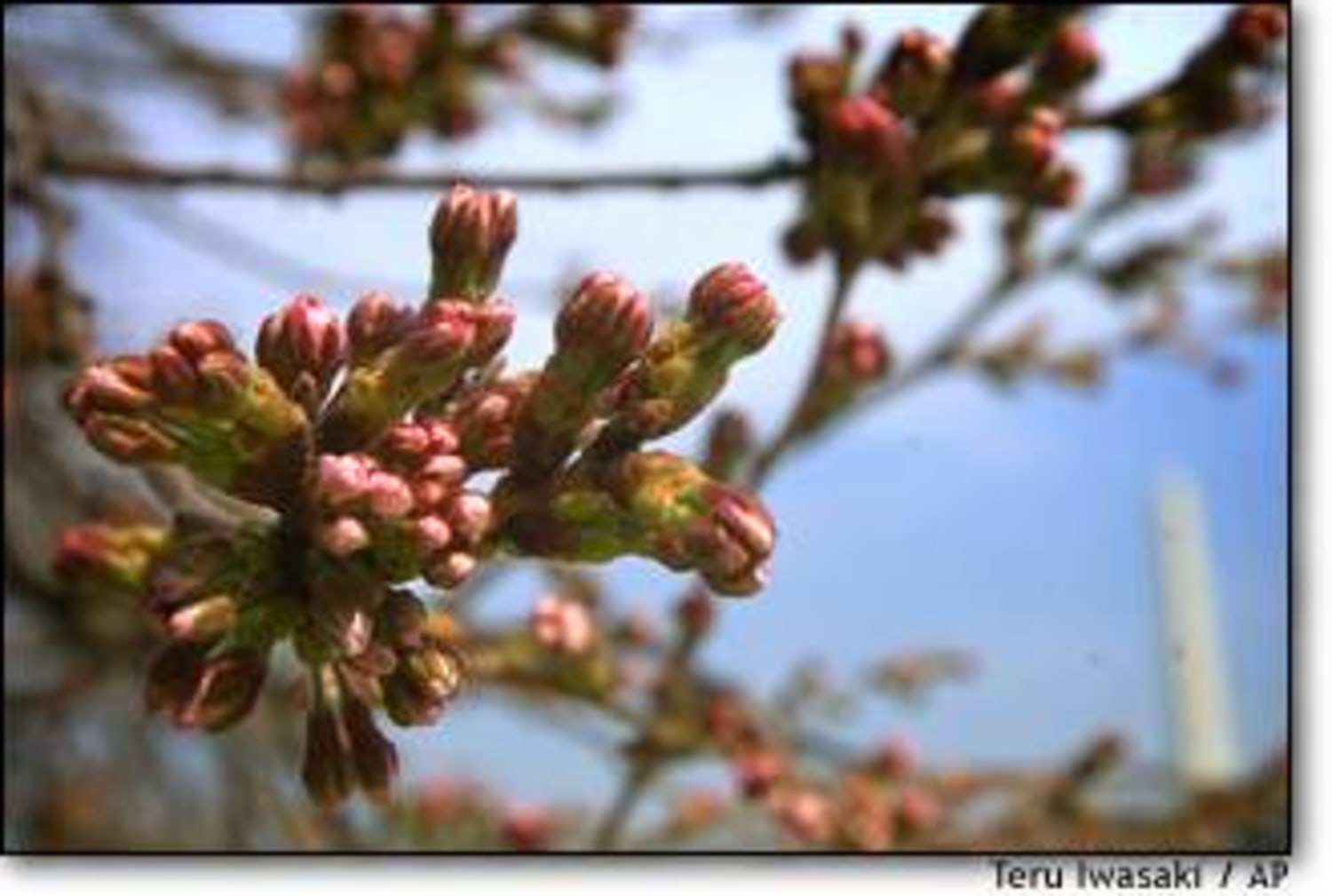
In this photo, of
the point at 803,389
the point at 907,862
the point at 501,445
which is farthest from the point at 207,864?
the point at 501,445

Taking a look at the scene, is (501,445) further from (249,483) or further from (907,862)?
(907,862)

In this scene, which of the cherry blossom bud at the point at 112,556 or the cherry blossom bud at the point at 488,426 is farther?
the cherry blossom bud at the point at 112,556

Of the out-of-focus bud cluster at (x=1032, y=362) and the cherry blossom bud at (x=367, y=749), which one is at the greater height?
the out-of-focus bud cluster at (x=1032, y=362)

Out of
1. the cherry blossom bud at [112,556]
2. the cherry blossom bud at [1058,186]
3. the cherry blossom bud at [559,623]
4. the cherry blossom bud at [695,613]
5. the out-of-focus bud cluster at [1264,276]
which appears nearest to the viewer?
the cherry blossom bud at [112,556]

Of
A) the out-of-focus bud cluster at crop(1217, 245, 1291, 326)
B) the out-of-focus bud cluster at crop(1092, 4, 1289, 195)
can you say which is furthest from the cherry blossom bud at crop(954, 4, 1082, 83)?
the out-of-focus bud cluster at crop(1217, 245, 1291, 326)

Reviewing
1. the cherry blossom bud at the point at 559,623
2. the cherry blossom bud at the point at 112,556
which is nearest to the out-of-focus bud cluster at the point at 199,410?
the cherry blossom bud at the point at 112,556

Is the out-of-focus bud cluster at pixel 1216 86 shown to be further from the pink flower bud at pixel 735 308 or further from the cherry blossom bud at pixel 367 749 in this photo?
the cherry blossom bud at pixel 367 749
